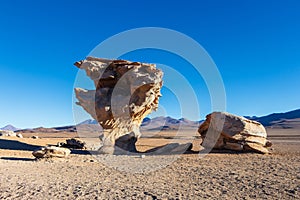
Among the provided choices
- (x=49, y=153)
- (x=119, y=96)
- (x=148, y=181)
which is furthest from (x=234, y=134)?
(x=49, y=153)

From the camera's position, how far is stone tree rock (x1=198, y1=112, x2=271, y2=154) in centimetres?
1756

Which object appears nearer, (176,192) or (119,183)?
(176,192)

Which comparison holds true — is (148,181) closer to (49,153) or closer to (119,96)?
(49,153)

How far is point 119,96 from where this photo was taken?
2139 centimetres

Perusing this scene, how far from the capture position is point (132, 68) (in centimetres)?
2128

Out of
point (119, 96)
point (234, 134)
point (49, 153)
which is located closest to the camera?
point (49, 153)

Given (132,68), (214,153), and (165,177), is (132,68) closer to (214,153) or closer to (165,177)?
(214,153)

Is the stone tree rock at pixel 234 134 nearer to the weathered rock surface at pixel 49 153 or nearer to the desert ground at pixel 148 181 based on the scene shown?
the desert ground at pixel 148 181

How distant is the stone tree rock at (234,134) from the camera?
1756 centimetres

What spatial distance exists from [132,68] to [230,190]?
14850mm

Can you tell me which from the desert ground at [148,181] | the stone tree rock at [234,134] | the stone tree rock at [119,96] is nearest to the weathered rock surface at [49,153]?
the desert ground at [148,181]

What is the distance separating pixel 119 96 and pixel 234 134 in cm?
932

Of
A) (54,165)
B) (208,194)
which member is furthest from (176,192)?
(54,165)

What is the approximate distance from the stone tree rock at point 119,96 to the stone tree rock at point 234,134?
5401 mm
